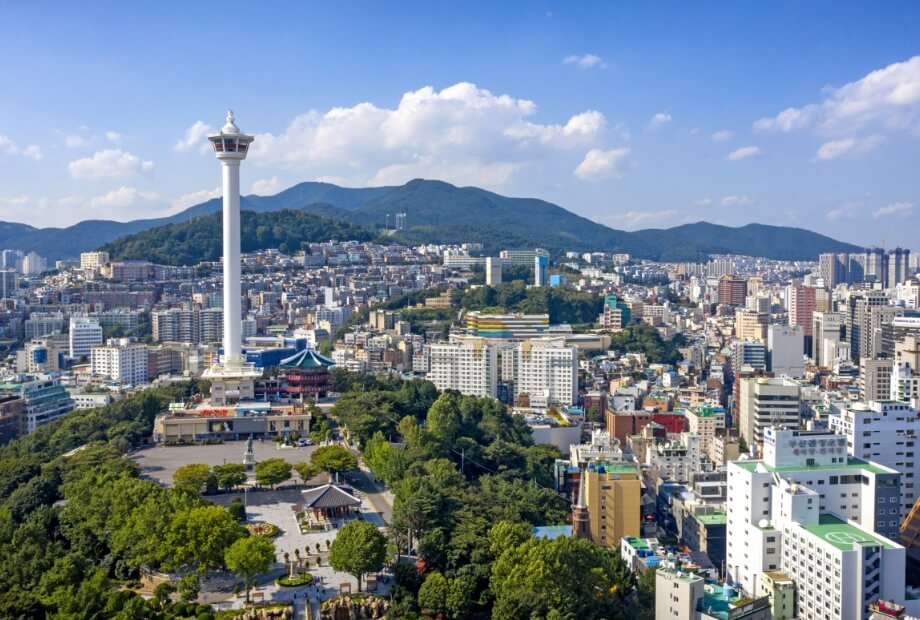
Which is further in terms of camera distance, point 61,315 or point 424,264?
point 424,264

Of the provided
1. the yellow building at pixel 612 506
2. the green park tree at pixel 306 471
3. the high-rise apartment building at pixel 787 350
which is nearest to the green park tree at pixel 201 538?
the green park tree at pixel 306 471

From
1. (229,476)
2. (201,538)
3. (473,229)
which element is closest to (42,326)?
(229,476)

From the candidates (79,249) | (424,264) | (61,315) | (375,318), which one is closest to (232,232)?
(375,318)

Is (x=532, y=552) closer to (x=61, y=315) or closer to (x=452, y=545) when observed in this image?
(x=452, y=545)

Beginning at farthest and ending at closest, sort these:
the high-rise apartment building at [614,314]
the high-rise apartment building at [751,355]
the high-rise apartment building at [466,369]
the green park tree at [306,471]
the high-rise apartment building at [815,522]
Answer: the high-rise apartment building at [614,314] → the high-rise apartment building at [751,355] → the high-rise apartment building at [466,369] → the green park tree at [306,471] → the high-rise apartment building at [815,522]

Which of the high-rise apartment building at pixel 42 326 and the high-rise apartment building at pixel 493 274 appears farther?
the high-rise apartment building at pixel 493 274

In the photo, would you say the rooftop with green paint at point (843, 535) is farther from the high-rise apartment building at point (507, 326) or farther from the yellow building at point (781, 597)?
the high-rise apartment building at point (507, 326)

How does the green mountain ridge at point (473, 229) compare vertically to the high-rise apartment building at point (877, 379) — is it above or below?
above
